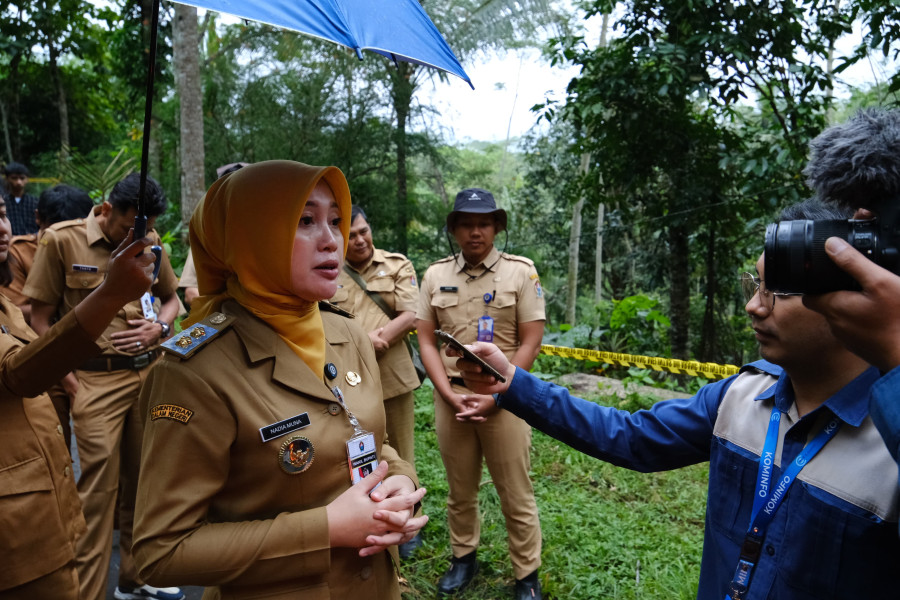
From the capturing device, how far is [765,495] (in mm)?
1336

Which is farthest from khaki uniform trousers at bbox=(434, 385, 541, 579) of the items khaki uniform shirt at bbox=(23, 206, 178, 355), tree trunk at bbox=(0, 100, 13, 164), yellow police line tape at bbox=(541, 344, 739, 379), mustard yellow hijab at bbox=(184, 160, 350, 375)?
tree trunk at bbox=(0, 100, 13, 164)

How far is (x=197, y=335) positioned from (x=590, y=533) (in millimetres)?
2960

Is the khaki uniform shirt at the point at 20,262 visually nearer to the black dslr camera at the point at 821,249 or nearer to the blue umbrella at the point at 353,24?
the blue umbrella at the point at 353,24

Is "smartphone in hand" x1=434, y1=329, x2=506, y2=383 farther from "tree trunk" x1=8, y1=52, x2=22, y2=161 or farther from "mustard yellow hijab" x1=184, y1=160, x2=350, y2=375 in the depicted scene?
"tree trunk" x1=8, y1=52, x2=22, y2=161

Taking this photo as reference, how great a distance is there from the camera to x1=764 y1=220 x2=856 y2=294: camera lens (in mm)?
1002

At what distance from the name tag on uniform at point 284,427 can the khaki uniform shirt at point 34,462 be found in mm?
717

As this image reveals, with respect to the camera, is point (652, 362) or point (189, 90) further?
point (189, 90)

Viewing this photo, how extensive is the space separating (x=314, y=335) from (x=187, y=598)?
2.26 m

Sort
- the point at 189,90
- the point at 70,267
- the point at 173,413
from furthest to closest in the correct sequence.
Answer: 1. the point at 189,90
2. the point at 70,267
3. the point at 173,413

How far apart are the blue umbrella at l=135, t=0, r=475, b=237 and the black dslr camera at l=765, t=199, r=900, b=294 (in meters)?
0.88

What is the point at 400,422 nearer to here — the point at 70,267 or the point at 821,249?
the point at 70,267

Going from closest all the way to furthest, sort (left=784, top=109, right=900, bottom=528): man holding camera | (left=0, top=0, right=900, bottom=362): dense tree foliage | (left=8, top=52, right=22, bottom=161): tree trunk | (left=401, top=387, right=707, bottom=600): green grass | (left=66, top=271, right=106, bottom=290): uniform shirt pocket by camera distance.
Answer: (left=784, top=109, right=900, bottom=528): man holding camera → (left=66, top=271, right=106, bottom=290): uniform shirt pocket → (left=401, top=387, right=707, bottom=600): green grass → (left=0, top=0, right=900, bottom=362): dense tree foliage → (left=8, top=52, right=22, bottom=161): tree trunk

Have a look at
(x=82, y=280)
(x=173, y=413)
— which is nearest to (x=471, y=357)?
(x=173, y=413)

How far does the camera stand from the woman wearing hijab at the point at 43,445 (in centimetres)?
170
